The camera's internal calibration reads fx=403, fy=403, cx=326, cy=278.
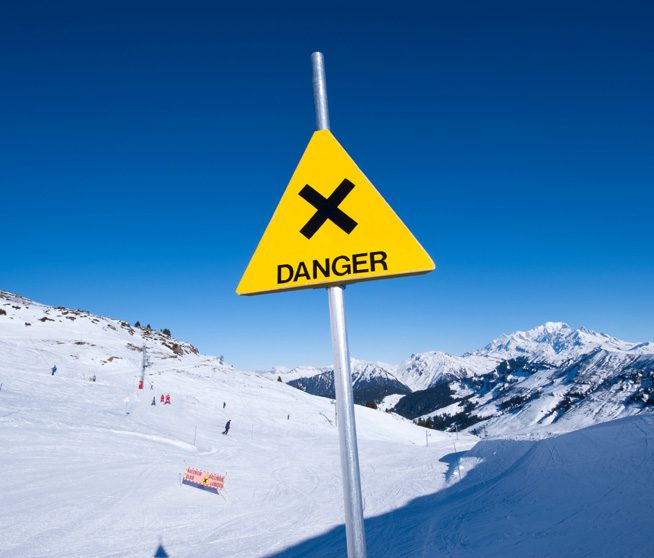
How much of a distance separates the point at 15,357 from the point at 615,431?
1961 inches

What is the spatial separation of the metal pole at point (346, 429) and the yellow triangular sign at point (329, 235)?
0.20 m

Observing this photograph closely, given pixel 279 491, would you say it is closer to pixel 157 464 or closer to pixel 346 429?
pixel 157 464

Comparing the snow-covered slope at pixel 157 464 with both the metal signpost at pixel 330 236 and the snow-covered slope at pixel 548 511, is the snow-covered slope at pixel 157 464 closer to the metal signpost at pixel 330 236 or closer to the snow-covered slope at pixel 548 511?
the snow-covered slope at pixel 548 511

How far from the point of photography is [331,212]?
8.65 feet

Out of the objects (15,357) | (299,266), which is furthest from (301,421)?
(299,266)

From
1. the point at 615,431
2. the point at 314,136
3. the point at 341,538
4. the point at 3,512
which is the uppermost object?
the point at 314,136

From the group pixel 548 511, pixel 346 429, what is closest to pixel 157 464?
pixel 548 511

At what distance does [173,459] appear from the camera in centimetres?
2136

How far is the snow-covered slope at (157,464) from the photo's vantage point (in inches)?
452

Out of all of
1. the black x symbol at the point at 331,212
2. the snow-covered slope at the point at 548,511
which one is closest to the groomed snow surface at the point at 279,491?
the snow-covered slope at the point at 548,511

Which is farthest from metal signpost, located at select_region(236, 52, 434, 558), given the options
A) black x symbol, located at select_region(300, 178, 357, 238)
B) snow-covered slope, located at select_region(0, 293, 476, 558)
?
snow-covered slope, located at select_region(0, 293, 476, 558)

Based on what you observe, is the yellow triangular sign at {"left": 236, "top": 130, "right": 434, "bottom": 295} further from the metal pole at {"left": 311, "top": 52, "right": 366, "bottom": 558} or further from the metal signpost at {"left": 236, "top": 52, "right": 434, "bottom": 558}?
the metal pole at {"left": 311, "top": 52, "right": 366, "bottom": 558}

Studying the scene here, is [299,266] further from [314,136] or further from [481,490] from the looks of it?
[481,490]

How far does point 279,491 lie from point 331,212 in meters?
18.3
